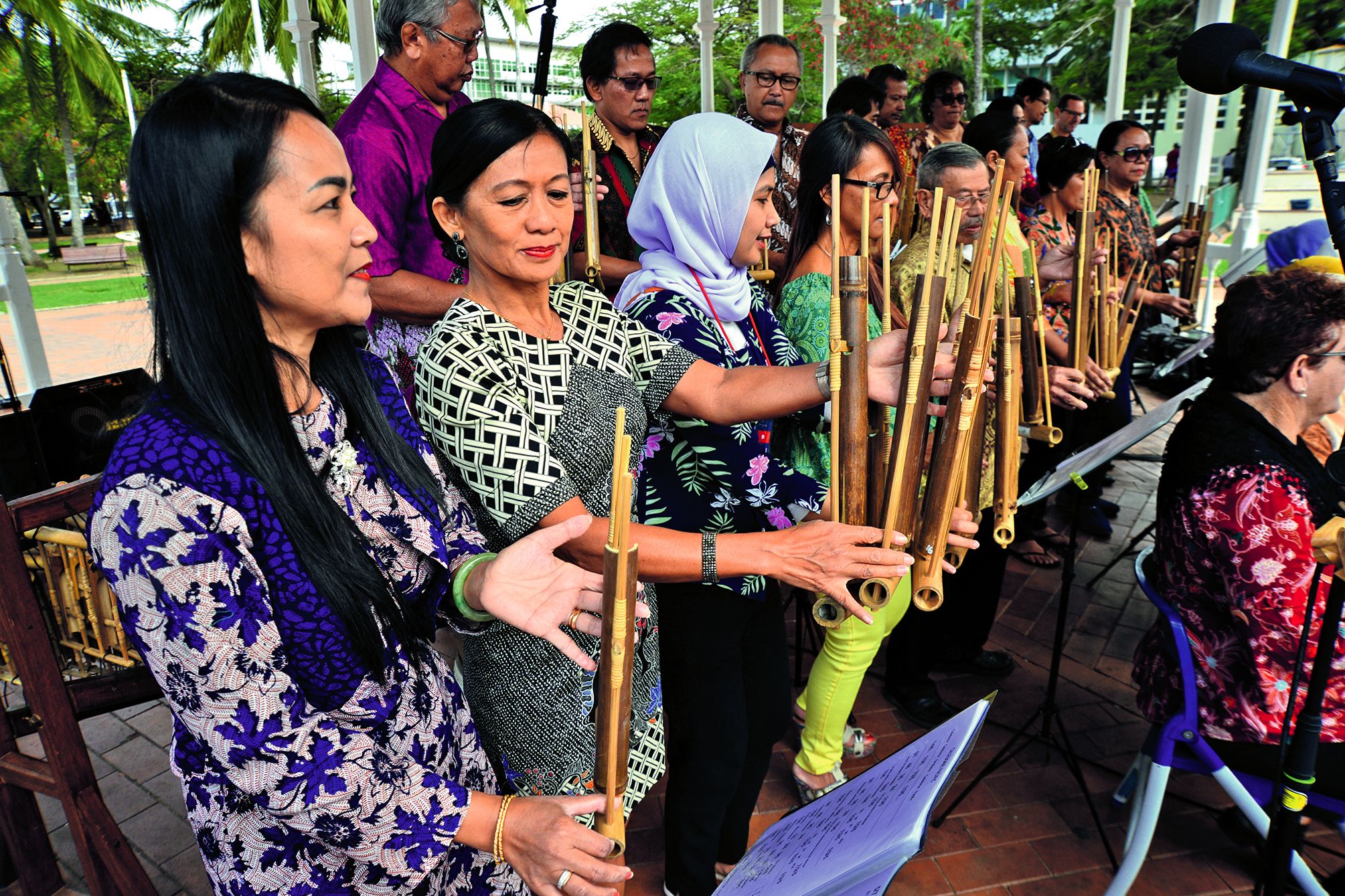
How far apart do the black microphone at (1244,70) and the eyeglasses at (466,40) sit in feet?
6.43

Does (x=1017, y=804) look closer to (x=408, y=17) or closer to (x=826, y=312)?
(x=826, y=312)

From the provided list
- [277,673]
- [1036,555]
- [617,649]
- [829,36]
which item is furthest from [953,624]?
[829,36]

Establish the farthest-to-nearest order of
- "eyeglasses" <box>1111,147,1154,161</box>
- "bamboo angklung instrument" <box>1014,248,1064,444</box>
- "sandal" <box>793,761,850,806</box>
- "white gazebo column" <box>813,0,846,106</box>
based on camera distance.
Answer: "white gazebo column" <box>813,0,846,106</box>, "eyeglasses" <box>1111,147,1154,161</box>, "sandal" <box>793,761,850,806</box>, "bamboo angklung instrument" <box>1014,248,1064,444</box>

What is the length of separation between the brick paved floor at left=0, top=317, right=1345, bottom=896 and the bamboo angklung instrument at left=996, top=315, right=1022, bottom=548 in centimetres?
111

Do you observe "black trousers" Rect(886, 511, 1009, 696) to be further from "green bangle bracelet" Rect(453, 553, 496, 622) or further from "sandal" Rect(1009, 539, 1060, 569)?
"green bangle bracelet" Rect(453, 553, 496, 622)

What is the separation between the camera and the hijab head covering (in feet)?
6.21

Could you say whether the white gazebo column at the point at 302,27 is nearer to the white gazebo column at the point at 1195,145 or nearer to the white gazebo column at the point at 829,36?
the white gazebo column at the point at 829,36

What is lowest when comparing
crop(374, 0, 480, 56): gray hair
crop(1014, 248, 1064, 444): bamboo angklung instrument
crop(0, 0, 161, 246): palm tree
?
crop(1014, 248, 1064, 444): bamboo angklung instrument

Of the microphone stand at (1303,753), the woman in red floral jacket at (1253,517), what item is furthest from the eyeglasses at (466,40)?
the microphone stand at (1303,753)

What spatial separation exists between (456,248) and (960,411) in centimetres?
106

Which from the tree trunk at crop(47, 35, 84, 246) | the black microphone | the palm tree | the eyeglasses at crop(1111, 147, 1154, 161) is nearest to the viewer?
the black microphone

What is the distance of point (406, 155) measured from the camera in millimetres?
2412

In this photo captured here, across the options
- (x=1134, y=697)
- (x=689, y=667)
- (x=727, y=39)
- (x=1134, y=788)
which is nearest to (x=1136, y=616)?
(x=1134, y=697)

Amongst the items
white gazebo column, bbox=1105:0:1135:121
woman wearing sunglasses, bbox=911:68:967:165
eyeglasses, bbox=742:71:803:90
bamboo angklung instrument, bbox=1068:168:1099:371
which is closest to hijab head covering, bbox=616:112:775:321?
bamboo angklung instrument, bbox=1068:168:1099:371
